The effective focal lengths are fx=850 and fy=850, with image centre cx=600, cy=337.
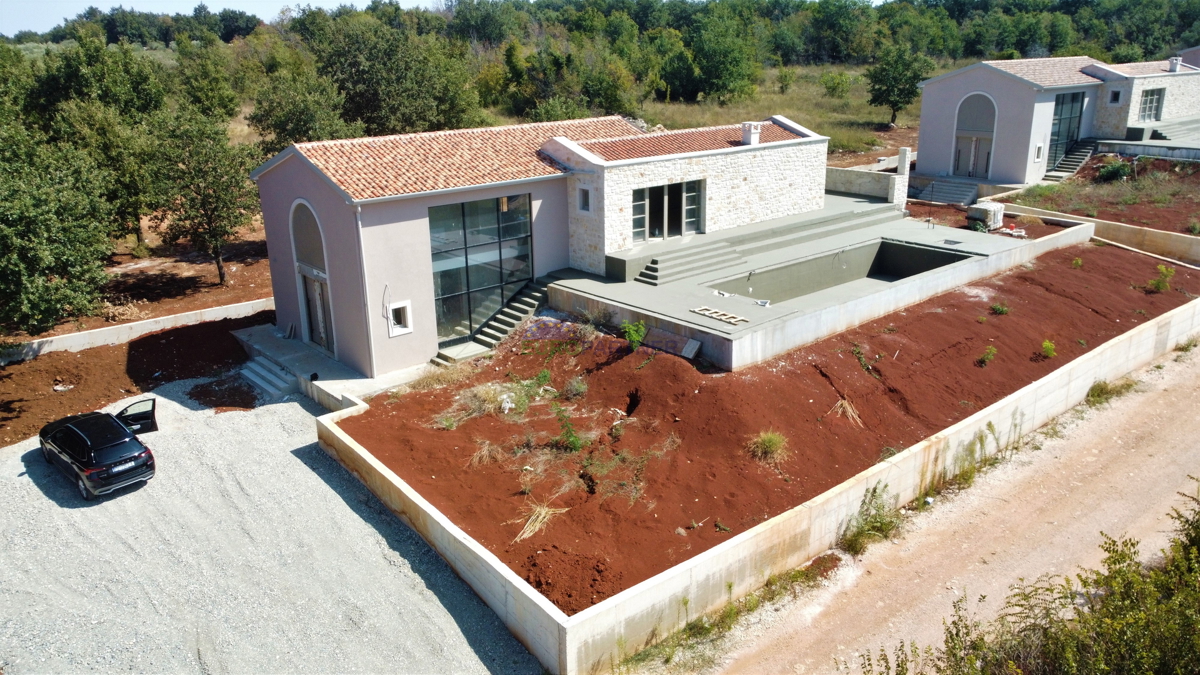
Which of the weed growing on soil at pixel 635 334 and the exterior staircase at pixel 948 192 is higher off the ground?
the exterior staircase at pixel 948 192

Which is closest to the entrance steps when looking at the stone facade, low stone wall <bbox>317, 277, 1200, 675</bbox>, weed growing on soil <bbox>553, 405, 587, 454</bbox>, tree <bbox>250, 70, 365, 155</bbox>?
the stone facade

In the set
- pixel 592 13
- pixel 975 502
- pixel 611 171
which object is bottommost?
pixel 975 502

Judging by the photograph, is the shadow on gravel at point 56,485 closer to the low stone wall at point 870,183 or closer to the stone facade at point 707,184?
the stone facade at point 707,184

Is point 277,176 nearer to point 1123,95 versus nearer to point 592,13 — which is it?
point 1123,95

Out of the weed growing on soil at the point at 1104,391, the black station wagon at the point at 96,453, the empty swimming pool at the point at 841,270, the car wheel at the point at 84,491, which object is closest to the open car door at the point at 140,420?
the black station wagon at the point at 96,453

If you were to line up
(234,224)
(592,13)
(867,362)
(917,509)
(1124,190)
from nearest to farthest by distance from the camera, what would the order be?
(917,509) < (867,362) < (234,224) < (1124,190) < (592,13)

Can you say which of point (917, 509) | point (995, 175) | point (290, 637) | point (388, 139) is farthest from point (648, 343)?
point (995, 175)
